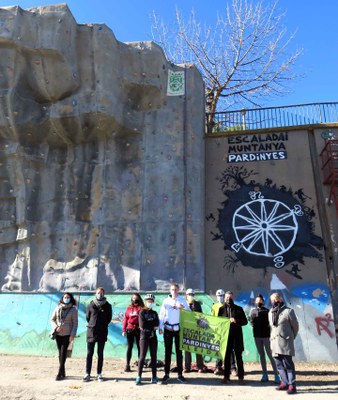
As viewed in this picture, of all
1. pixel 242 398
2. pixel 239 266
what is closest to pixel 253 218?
pixel 239 266

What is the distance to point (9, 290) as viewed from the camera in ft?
43.9

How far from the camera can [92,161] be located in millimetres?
14344

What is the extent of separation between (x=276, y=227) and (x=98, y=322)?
7283 millimetres

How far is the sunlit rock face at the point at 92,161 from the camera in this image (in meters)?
13.0

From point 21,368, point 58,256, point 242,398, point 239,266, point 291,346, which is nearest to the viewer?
point 242,398

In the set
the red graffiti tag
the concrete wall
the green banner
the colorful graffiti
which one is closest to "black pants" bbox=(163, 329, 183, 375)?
the green banner

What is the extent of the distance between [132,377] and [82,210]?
6.92 m

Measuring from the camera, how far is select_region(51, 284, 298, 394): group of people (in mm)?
7434

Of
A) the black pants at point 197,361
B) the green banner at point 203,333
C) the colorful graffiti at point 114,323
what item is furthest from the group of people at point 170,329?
the colorful graffiti at point 114,323

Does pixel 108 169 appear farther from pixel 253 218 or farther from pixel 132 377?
pixel 132 377

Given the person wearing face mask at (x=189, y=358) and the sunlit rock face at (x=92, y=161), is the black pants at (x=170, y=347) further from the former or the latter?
the sunlit rock face at (x=92, y=161)

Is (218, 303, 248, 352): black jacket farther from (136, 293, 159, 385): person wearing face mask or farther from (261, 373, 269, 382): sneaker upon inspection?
(136, 293, 159, 385): person wearing face mask

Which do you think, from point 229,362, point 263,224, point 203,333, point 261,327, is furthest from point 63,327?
point 263,224

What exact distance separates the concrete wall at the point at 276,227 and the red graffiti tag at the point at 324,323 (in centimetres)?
3
